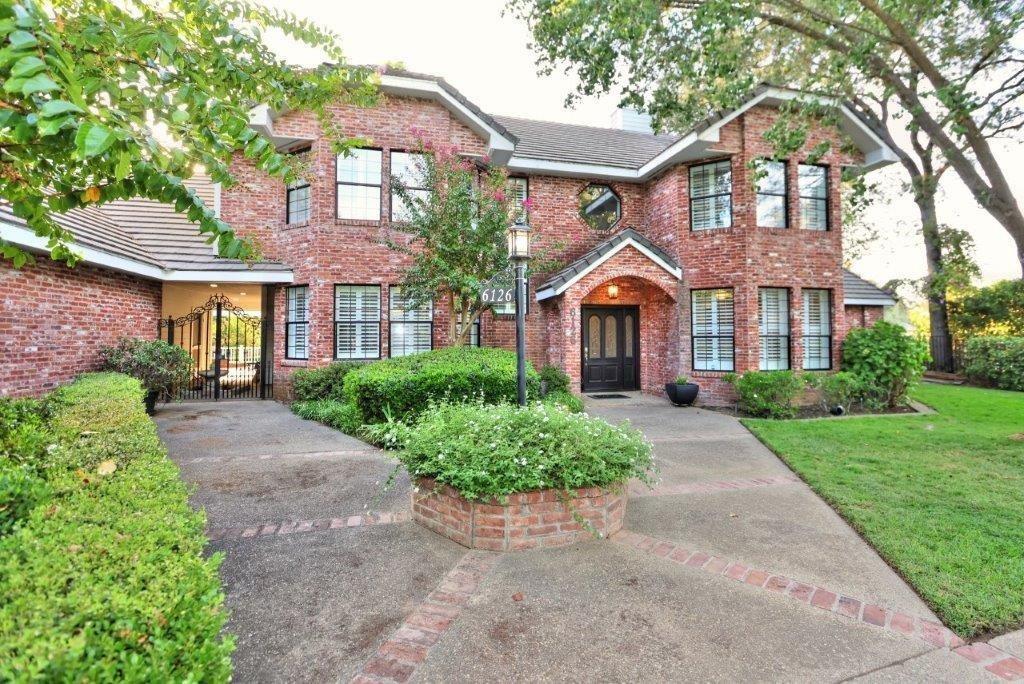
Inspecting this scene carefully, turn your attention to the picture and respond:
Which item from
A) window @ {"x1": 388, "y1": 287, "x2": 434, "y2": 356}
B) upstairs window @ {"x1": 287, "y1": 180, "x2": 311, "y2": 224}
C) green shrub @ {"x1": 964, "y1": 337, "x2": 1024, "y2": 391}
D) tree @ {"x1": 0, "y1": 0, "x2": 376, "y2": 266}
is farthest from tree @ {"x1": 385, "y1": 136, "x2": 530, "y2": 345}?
green shrub @ {"x1": 964, "y1": 337, "x2": 1024, "y2": 391}

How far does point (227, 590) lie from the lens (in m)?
3.16

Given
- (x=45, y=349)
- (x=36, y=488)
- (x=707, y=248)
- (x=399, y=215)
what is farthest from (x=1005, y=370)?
(x=45, y=349)

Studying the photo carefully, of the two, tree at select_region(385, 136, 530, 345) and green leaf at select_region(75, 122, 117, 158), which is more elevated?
tree at select_region(385, 136, 530, 345)

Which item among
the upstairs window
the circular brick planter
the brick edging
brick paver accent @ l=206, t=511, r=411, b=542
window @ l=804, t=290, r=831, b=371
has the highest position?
the upstairs window

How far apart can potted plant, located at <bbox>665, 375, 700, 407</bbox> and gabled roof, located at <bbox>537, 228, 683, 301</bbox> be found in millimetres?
2695

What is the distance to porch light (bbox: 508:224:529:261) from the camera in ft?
18.5

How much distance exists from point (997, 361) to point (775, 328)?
9.13m

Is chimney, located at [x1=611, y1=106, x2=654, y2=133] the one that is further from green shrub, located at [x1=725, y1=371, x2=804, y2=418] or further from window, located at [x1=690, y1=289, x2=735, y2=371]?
green shrub, located at [x1=725, y1=371, x2=804, y2=418]

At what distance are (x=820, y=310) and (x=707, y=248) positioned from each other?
3210mm

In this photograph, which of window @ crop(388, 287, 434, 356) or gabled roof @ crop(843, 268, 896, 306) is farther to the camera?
gabled roof @ crop(843, 268, 896, 306)

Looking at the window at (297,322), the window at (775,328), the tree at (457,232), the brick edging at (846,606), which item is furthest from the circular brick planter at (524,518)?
the window at (775,328)

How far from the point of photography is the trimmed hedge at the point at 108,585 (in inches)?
53.6

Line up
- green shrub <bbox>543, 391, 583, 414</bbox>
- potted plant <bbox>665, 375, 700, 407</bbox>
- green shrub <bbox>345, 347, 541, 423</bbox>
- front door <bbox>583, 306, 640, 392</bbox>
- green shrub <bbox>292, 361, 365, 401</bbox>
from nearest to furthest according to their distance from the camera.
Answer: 1. green shrub <bbox>345, 347, 541, 423</bbox>
2. green shrub <bbox>543, 391, 583, 414</bbox>
3. green shrub <bbox>292, 361, 365, 401</bbox>
4. potted plant <bbox>665, 375, 700, 407</bbox>
5. front door <bbox>583, 306, 640, 392</bbox>

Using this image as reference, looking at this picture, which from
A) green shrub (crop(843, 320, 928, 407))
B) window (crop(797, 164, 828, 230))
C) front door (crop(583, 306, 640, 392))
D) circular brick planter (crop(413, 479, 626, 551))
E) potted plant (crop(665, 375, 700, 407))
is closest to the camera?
circular brick planter (crop(413, 479, 626, 551))
